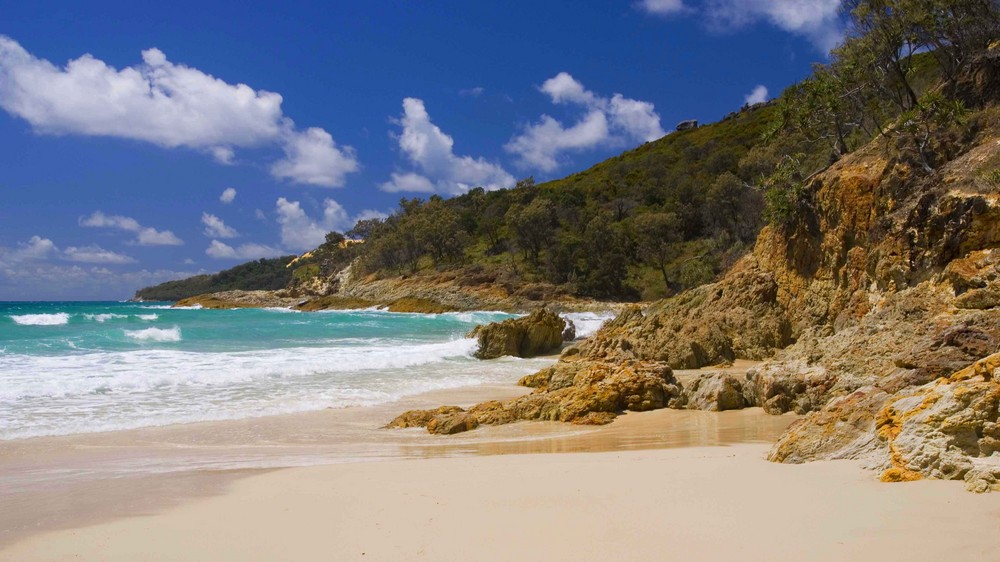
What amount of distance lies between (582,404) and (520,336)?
1264cm

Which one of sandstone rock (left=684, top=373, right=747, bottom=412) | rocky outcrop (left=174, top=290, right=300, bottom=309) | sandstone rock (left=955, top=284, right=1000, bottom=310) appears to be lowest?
sandstone rock (left=684, top=373, right=747, bottom=412)

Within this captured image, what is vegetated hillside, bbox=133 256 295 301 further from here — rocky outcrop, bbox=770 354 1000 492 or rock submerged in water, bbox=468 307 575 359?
rocky outcrop, bbox=770 354 1000 492

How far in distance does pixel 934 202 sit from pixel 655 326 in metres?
7.61

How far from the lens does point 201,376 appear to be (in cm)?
1530

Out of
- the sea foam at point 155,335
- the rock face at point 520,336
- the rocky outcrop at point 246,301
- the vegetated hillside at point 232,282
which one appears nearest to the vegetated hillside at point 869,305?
the rock face at point 520,336

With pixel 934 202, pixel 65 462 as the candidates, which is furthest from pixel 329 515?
pixel 934 202

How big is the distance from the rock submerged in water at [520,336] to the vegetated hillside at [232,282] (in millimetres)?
113810

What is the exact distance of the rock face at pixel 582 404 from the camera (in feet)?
31.2

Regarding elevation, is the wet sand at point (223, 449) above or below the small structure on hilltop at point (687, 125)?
below

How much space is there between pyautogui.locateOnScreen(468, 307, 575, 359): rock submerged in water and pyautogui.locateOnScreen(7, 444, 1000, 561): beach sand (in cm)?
1581

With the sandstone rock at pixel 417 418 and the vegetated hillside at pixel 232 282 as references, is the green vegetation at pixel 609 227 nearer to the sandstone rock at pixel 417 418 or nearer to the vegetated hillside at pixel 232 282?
the sandstone rock at pixel 417 418

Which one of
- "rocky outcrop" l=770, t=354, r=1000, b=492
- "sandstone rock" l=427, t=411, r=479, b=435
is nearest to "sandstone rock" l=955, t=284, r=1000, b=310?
"rocky outcrop" l=770, t=354, r=1000, b=492

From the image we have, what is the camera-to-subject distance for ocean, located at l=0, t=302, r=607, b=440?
1102cm

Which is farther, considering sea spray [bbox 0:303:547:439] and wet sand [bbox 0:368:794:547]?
sea spray [bbox 0:303:547:439]
